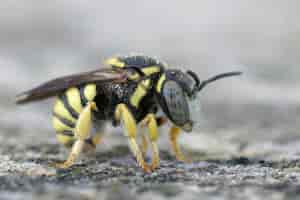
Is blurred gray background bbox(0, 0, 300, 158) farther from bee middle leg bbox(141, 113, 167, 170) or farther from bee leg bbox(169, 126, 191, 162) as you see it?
bee middle leg bbox(141, 113, 167, 170)

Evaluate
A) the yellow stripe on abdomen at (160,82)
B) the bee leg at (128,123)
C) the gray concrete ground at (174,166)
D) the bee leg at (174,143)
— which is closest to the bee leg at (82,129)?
the gray concrete ground at (174,166)

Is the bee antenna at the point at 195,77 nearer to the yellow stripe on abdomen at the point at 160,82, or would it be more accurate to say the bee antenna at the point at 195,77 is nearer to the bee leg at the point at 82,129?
the yellow stripe on abdomen at the point at 160,82

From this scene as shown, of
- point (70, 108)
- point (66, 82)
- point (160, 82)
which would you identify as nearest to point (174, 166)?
point (160, 82)

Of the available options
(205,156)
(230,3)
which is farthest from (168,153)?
(230,3)

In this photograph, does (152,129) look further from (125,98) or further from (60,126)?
(60,126)

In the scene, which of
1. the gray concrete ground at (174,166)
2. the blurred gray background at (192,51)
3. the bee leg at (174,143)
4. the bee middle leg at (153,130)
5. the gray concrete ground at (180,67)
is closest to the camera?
the gray concrete ground at (174,166)
